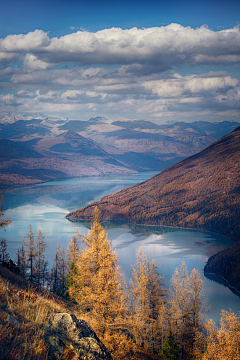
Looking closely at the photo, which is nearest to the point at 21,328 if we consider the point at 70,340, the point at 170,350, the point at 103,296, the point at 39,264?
the point at 70,340

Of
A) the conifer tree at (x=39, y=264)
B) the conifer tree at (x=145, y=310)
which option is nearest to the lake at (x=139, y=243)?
the conifer tree at (x=39, y=264)

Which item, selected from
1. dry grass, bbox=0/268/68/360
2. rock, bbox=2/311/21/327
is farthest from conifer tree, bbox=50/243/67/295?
rock, bbox=2/311/21/327

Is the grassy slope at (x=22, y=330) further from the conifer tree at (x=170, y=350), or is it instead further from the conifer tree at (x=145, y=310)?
the conifer tree at (x=170, y=350)

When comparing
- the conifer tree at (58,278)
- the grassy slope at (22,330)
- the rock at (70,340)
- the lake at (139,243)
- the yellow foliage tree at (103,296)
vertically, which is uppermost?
the grassy slope at (22,330)

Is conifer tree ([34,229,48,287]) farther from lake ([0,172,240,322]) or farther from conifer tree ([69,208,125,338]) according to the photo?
conifer tree ([69,208,125,338])

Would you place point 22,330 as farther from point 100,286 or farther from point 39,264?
point 39,264

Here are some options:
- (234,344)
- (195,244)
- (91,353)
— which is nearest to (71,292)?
(234,344)

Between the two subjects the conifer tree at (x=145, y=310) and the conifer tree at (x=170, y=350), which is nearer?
the conifer tree at (x=170, y=350)

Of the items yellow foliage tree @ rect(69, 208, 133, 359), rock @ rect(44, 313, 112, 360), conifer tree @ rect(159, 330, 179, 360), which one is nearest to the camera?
rock @ rect(44, 313, 112, 360)

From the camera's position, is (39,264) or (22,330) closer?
(22,330)
